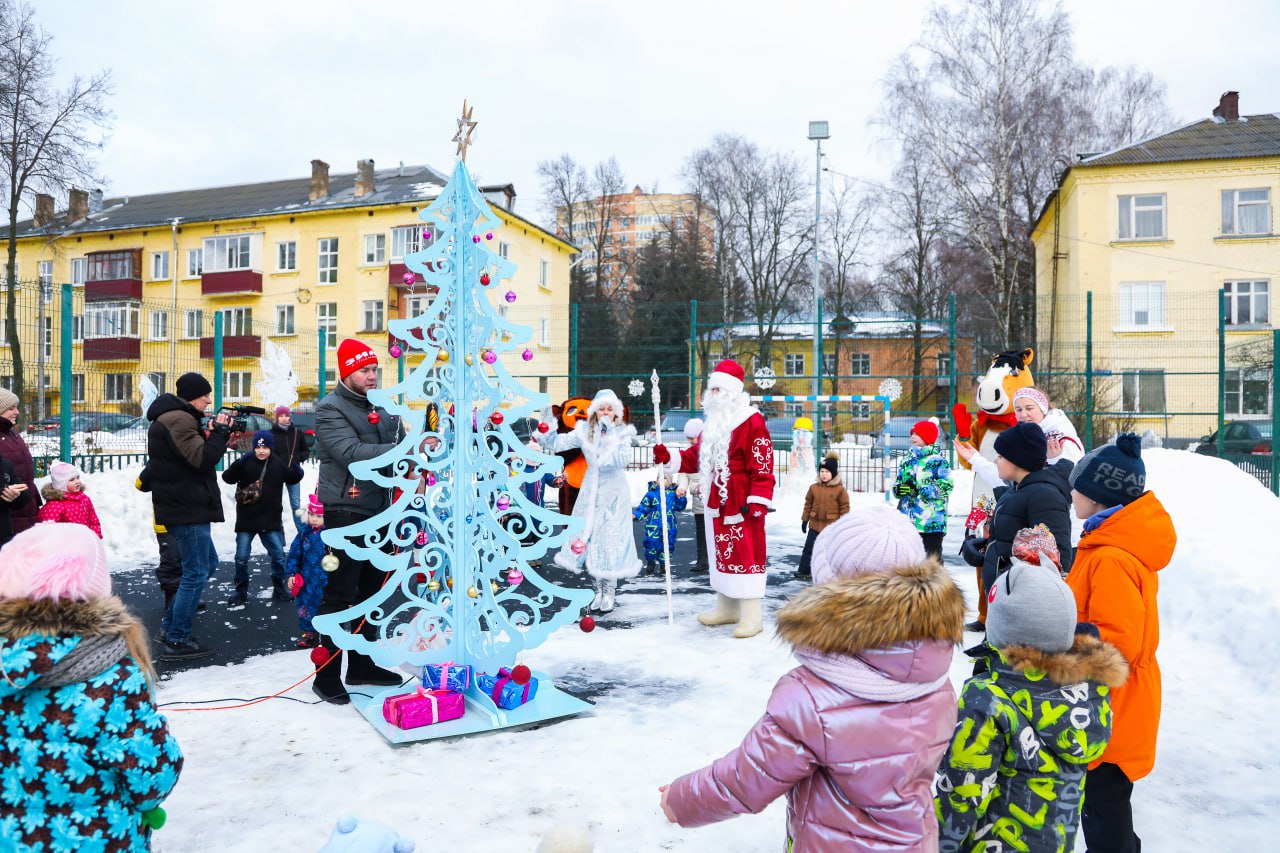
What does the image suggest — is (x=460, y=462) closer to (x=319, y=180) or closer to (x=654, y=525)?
(x=654, y=525)

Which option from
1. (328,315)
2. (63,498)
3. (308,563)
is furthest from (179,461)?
(328,315)

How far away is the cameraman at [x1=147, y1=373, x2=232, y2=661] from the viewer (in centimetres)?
549

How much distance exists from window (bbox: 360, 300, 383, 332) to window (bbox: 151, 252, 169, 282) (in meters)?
9.29

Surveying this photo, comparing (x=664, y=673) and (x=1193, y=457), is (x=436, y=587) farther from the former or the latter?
(x=1193, y=457)

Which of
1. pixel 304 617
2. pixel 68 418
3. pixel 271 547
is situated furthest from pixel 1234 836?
pixel 68 418

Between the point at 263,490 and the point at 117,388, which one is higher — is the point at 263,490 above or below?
below

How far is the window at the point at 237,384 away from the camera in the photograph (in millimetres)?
23500

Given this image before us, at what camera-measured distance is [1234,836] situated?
131 inches

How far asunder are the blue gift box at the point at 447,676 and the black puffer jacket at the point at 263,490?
3.43 metres

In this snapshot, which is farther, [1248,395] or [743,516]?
[1248,395]

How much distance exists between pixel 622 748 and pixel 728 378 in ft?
10.9

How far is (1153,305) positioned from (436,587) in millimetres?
25364

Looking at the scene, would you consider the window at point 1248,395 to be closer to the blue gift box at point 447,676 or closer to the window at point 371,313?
the blue gift box at point 447,676

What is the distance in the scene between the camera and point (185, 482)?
5504 millimetres
